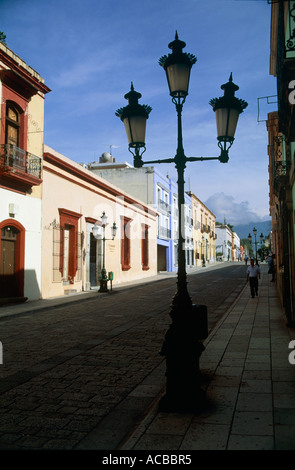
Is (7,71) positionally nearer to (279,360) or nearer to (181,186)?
(181,186)

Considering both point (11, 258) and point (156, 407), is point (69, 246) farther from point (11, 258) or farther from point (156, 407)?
point (156, 407)

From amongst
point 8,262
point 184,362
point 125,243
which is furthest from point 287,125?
point 125,243

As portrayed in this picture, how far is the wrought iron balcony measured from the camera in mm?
11979

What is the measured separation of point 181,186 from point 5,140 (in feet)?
32.5

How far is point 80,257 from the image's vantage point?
1739cm

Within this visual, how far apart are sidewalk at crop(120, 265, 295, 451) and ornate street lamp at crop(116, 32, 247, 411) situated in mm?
239

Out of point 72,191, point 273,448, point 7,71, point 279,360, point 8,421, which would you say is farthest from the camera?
point 72,191

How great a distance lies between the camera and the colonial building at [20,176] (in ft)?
40.7

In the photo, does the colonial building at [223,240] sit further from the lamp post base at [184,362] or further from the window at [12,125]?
the lamp post base at [184,362]

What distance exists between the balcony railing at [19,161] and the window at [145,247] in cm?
1441

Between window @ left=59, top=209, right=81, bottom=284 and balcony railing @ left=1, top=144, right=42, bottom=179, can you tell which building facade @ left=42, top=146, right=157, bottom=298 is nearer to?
window @ left=59, top=209, right=81, bottom=284

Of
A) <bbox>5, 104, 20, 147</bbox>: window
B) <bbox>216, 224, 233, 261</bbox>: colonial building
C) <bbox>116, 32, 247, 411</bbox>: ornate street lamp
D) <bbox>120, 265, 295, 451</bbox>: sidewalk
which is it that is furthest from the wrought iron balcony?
<bbox>216, 224, 233, 261</bbox>: colonial building

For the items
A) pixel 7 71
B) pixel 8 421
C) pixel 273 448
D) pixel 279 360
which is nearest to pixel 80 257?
pixel 7 71

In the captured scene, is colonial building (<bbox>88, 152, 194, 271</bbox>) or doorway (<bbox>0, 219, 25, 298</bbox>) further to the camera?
colonial building (<bbox>88, 152, 194, 271</bbox>)
